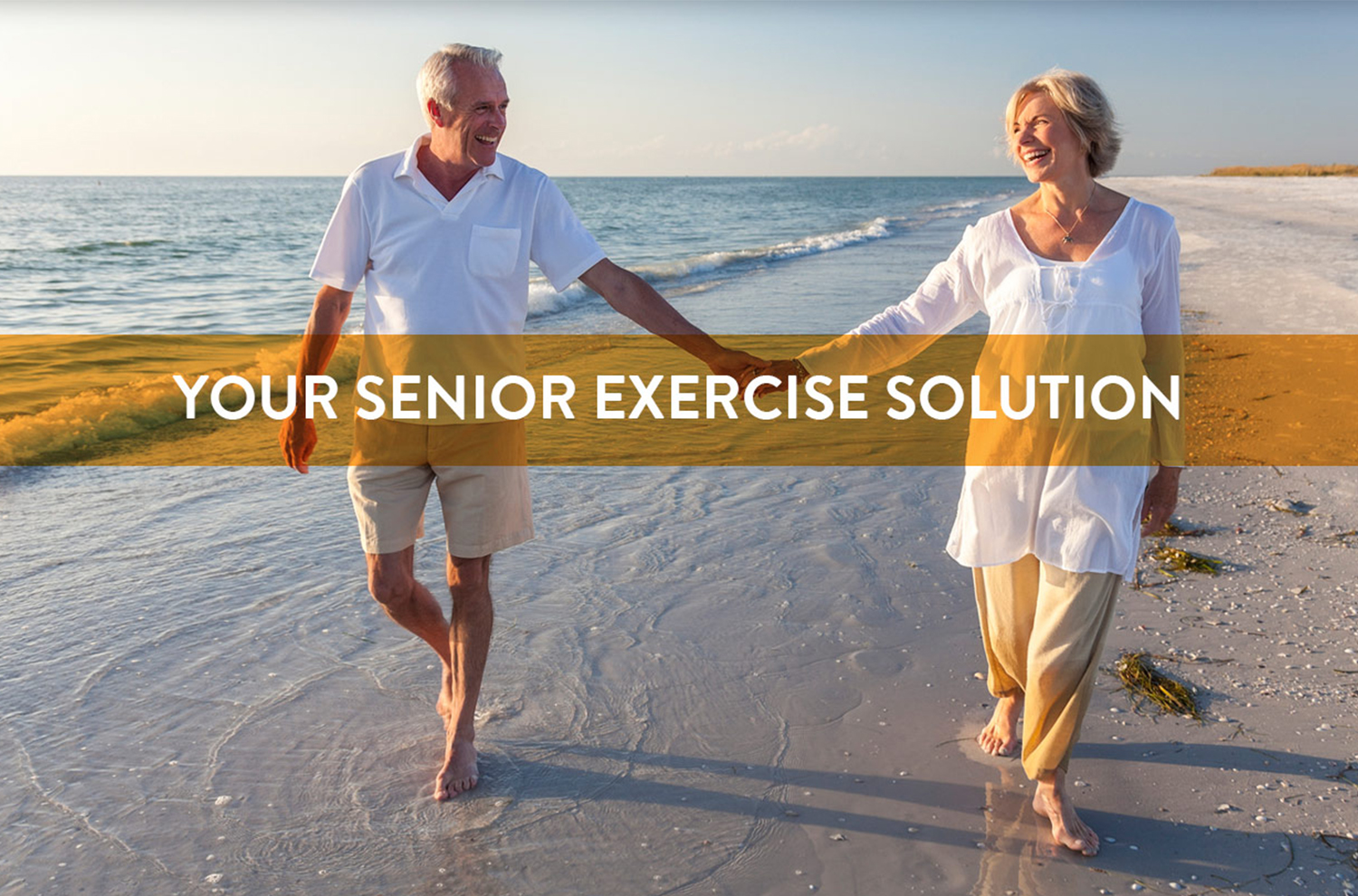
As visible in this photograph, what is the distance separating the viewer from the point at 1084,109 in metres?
3.01

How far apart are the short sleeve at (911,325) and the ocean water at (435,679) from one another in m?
1.27

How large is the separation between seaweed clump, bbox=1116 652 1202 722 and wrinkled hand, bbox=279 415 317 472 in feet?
10.4

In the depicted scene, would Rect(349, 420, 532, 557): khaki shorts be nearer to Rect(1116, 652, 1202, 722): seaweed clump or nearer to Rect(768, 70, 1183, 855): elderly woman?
Rect(768, 70, 1183, 855): elderly woman

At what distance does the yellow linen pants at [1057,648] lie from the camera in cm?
310

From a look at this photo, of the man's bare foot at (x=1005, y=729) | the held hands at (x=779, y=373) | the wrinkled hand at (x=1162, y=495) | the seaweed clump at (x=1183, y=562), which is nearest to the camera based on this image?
the wrinkled hand at (x=1162, y=495)

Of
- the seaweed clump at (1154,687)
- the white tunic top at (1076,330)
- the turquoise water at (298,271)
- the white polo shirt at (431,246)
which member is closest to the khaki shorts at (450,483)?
the white polo shirt at (431,246)

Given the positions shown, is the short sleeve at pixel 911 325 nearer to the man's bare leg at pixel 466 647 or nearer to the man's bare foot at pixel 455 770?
the man's bare leg at pixel 466 647

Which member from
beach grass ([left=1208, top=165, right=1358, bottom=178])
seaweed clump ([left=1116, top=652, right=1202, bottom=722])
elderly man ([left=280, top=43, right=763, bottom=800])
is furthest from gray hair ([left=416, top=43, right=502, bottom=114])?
beach grass ([left=1208, top=165, right=1358, bottom=178])

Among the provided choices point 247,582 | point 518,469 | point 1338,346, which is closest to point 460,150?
point 518,469

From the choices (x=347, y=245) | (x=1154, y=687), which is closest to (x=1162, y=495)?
(x=1154, y=687)

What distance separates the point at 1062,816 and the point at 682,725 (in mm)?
1348

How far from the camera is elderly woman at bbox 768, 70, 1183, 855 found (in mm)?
3053

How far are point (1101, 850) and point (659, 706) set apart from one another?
5.27ft
